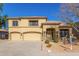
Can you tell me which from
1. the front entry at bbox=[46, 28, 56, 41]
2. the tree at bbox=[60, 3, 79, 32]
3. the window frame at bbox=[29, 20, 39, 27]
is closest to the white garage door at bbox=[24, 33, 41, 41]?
the front entry at bbox=[46, 28, 56, 41]

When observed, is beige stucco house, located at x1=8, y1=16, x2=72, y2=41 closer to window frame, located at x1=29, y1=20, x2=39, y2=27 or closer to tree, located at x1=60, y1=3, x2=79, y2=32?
window frame, located at x1=29, y1=20, x2=39, y2=27

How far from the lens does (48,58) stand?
17.1 meters

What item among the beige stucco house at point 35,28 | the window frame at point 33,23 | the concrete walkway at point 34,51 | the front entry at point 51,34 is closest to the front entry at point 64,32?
the beige stucco house at point 35,28

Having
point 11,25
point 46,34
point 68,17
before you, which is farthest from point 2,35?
point 68,17

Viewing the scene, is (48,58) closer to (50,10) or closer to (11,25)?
(50,10)

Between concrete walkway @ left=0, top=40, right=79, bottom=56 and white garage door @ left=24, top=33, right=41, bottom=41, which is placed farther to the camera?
white garage door @ left=24, top=33, right=41, bottom=41

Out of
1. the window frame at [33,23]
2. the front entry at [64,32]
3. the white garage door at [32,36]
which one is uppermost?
the window frame at [33,23]

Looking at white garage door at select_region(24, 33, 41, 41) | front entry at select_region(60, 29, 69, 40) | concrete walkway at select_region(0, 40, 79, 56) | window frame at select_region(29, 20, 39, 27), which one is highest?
window frame at select_region(29, 20, 39, 27)

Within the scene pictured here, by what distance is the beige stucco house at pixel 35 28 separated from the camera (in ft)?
107

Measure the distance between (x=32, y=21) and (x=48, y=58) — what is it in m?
18.4

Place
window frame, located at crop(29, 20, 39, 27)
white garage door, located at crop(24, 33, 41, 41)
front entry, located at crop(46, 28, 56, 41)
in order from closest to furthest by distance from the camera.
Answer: front entry, located at crop(46, 28, 56, 41) → white garage door, located at crop(24, 33, 41, 41) → window frame, located at crop(29, 20, 39, 27)

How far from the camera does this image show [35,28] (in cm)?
3412

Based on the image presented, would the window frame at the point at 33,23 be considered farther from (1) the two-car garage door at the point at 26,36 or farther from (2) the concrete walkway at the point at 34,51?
(2) the concrete walkway at the point at 34,51

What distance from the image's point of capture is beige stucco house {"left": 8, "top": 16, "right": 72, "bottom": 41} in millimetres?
32500
